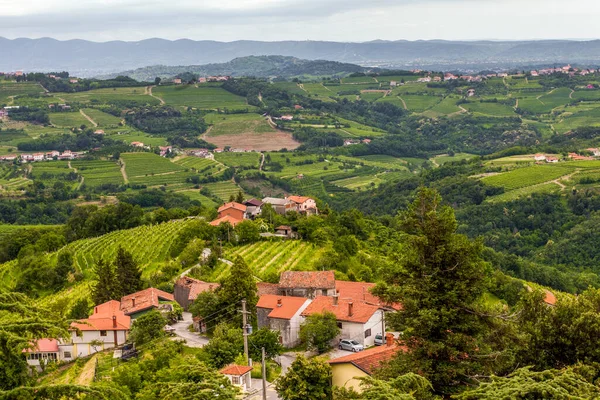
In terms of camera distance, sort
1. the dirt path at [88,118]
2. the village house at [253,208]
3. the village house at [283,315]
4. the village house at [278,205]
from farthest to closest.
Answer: the dirt path at [88,118], the village house at [278,205], the village house at [253,208], the village house at [283,315]

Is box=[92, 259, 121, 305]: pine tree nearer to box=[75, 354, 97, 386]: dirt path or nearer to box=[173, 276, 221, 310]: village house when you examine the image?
box=[173, 276, 221, 310]: village house

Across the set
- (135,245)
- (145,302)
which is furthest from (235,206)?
(145,302)

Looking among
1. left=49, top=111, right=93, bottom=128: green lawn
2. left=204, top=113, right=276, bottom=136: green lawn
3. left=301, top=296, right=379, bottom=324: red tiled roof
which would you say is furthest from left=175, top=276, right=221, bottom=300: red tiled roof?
left=49, top=111, right=93, bottom=128: green lawn

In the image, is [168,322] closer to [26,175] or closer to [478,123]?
[26,175]

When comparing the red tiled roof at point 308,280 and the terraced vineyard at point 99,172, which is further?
the terraced vineyard at point 99,172

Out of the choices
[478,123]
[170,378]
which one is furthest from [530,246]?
[478,123]

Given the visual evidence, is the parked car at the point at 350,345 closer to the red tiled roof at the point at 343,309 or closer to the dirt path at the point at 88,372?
the red tiled roof at the point at 343,309

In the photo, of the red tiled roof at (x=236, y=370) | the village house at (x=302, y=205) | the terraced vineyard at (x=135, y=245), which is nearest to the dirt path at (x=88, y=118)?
the village house at (x=302, y=205)

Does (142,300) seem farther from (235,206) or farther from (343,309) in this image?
(235,206)
